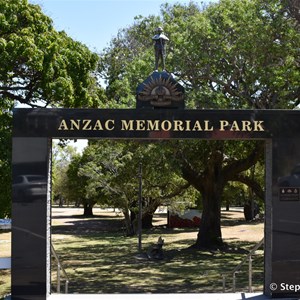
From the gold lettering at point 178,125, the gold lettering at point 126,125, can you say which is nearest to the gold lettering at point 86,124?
the gold lettering at point 126,125

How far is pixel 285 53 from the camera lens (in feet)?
57.9

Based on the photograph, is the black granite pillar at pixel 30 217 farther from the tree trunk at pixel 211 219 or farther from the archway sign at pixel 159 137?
the tree trunk at pixel 211 219

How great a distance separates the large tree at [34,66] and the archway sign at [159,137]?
6166 mm

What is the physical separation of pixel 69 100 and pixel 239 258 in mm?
9703

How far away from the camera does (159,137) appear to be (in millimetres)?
10102

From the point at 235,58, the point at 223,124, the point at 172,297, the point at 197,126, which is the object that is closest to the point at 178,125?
the point at 197,126

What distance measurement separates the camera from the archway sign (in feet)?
32.2

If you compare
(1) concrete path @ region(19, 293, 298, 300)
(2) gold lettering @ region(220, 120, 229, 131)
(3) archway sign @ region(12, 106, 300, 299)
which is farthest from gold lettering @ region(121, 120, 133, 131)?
(1) concrete path @ region(19, 293, 298, 300)

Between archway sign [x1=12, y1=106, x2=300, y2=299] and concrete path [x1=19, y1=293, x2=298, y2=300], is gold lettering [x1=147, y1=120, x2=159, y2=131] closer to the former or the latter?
archway sign [x1=12, y1=106, x2=300, y2=299]

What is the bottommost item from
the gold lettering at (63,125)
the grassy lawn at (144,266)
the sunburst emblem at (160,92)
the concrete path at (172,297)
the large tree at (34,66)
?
the grassy lawn at (144,266)

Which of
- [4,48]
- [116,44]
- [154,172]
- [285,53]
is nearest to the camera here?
[4,48]

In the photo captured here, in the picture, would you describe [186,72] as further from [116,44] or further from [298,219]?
[116,44]

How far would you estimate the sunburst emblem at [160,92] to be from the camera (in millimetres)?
10586

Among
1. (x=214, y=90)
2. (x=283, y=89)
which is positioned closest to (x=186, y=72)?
(x=214, y=90)
